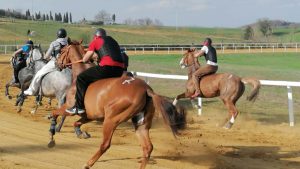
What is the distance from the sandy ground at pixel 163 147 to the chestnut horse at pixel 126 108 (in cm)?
59

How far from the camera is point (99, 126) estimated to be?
13.2 metres

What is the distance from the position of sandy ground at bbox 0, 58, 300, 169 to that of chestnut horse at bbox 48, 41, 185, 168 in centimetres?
59

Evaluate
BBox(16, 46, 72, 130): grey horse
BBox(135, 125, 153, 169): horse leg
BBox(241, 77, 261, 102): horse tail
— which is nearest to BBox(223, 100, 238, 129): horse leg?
BBox(241, 77, 261, 102): horse tail

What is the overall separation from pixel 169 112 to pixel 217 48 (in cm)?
6807

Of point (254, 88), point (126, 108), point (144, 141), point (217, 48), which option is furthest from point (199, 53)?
point (217, 48)

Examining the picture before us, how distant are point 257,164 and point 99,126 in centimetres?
549

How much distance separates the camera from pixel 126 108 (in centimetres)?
769

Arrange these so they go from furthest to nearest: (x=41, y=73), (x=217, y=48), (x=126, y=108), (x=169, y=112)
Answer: (x=217, y=48) < (x=41, y=73) < (x=169, y=112) < (x=126, y=108)

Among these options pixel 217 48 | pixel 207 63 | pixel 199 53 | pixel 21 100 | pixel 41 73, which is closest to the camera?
pixel 41 73

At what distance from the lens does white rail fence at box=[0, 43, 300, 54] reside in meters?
65.9

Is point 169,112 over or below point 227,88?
over

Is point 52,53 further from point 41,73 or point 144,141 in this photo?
point 144,141

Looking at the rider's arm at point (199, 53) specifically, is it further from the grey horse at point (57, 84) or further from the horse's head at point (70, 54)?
the horse's head at point (70, 54)

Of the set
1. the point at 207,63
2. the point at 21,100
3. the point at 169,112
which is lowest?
the point at 21,100
